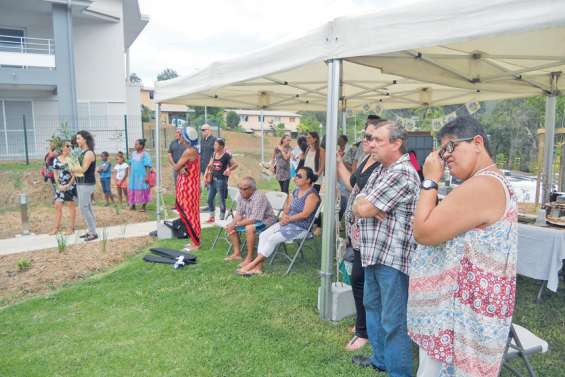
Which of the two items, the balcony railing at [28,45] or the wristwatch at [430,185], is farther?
the balcony railing at [28,45]

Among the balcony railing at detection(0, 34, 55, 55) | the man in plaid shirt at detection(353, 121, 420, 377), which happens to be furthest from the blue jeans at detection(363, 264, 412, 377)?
the balcony railing at detection(0, 34, 55, 55)

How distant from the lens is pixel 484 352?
5.61 ft

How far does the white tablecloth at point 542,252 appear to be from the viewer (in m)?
3.82

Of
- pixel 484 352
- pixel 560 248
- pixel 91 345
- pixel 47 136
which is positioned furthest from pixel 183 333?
pixel 47 136

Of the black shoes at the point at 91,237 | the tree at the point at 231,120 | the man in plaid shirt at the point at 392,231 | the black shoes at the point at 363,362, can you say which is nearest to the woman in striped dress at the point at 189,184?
the black shoes at the point at 91,237

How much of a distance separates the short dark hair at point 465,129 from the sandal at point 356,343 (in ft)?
6.56

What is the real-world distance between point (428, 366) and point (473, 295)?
0.44 meters

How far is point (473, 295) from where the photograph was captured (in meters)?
1.71

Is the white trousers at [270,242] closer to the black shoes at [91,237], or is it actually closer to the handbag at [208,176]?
the handbag at [208,176]

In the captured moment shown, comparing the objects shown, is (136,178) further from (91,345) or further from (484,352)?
(484,352)

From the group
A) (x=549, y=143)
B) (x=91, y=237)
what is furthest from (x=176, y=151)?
(x=549, y=143)

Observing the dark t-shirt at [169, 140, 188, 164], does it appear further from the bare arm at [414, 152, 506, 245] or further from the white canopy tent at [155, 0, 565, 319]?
the bare arm at [414, 152, 506, 245]

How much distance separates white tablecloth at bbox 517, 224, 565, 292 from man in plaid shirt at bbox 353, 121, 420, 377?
7.04 feet

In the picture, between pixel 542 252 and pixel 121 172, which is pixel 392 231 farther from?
pixel 121 172
